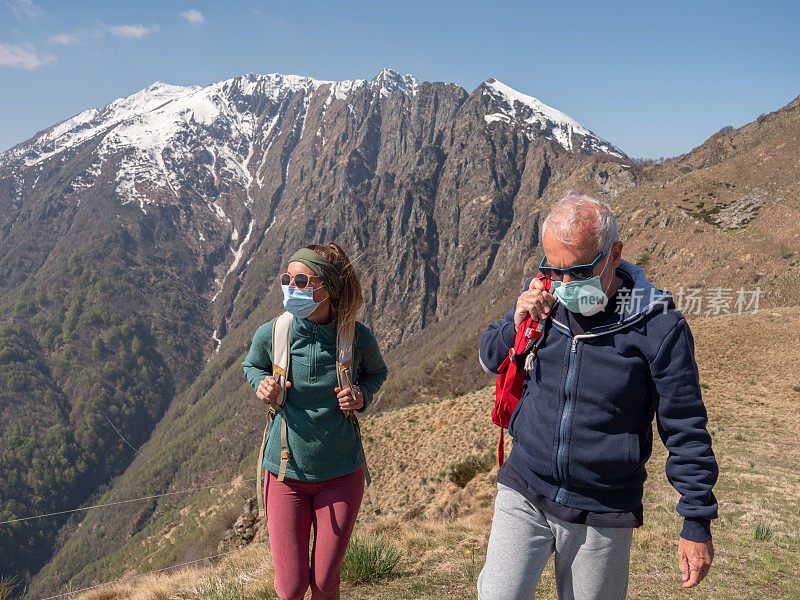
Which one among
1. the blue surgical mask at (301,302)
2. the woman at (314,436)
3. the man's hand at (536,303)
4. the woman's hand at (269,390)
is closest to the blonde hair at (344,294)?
the woman at (314,436)

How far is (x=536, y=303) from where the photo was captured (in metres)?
2.30

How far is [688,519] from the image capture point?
2.15m

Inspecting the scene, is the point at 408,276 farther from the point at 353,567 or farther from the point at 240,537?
the point at 353,567

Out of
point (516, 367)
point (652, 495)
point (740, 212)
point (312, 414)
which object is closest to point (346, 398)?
point (312, 414)

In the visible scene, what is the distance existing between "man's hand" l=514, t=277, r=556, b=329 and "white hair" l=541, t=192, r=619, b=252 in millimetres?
279

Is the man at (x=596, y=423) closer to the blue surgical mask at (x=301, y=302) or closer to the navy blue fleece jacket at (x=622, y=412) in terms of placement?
the navy blue fleece jacket at (x=622, y=412)

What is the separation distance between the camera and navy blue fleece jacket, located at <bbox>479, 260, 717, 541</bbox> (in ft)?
6.80

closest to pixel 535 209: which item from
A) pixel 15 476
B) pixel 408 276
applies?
pixel 408 276

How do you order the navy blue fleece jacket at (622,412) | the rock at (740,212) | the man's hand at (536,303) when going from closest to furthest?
the navy blue fleece jacket at (622,412) < the man's hand at (536,303) < the rock at (740,212)

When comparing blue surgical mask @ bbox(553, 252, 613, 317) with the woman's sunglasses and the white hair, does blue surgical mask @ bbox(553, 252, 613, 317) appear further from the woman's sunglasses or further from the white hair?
the woman's sunglasses

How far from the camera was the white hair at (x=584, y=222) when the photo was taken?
2.17 meters

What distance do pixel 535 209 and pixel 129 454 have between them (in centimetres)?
17312

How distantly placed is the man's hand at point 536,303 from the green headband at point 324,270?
50.0 inches

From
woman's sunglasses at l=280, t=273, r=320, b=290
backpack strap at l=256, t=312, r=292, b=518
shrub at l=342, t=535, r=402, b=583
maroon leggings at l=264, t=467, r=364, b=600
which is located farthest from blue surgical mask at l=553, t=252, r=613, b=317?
shrub at l=342, t=535, r=402, b=583
